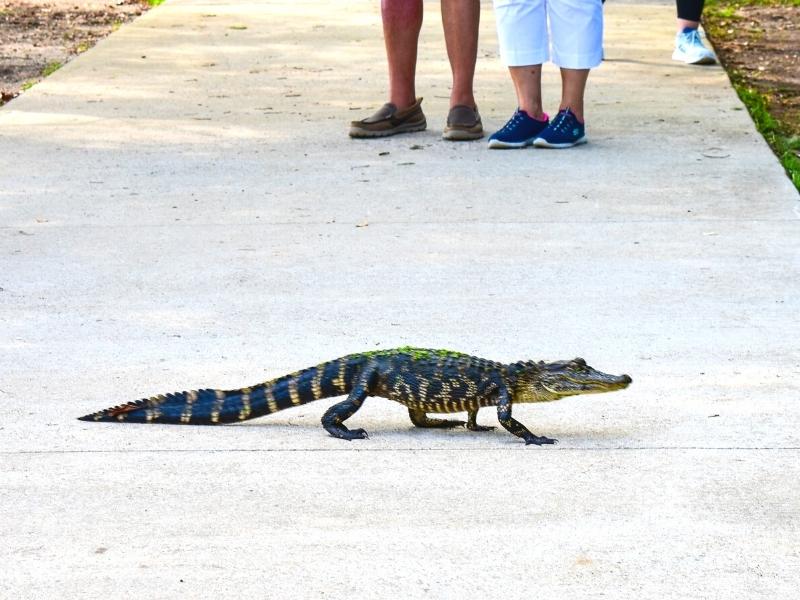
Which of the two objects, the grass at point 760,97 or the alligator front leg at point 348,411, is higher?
the alligator front leg at point 348,411

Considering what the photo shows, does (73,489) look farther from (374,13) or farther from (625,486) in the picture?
(374,13)

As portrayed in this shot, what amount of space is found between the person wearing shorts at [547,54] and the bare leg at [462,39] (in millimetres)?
166

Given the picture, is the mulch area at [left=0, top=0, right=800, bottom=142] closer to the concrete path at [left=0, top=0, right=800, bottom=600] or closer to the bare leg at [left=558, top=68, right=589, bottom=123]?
the concrete path at [left=0, top=0, right=800, bottom=600]

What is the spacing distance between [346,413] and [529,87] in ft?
12.6

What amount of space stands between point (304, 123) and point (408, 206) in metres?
1.85

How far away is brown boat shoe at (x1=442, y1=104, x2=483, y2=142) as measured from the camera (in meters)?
7.77

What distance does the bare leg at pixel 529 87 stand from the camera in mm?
7535

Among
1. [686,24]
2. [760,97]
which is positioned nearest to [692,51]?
[686,24]

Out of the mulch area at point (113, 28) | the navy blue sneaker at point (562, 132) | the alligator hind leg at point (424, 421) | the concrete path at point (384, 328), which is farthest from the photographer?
the mulch area at point (113, 28)

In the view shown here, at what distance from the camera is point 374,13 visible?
12.0 m

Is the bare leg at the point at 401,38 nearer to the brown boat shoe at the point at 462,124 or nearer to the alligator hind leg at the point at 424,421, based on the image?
the brown boat shoe at the point at 462,124


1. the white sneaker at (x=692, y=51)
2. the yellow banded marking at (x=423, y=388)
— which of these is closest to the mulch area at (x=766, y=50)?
the white sneaker at (x=692, y=51)

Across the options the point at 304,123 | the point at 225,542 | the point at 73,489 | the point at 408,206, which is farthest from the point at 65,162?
the point at 225,542

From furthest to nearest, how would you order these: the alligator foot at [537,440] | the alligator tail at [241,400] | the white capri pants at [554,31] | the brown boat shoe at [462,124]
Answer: the brown boat shoe at [462,124] → the white capri pants at [554,31] → the alligator tail at [241,400] → the alligator foot at [537,440]
